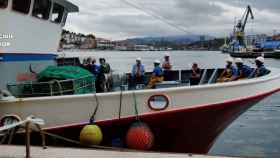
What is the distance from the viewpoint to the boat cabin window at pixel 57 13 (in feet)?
34.2

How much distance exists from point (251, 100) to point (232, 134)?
24.3 feet

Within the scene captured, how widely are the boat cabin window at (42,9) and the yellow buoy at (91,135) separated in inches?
125

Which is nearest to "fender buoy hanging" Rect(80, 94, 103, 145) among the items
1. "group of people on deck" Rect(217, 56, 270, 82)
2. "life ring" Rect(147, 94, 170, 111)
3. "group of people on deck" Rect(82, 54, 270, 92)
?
"life ring" Rect(147, 94, 170, 111)

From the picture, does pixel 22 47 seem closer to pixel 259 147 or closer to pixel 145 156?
pixel 145 156

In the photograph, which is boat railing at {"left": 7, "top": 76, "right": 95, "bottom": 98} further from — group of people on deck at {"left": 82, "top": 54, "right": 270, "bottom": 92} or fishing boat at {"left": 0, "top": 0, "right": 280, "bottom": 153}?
group of people on deck at {"left": 82, "top": 54, "right": 270, "bottom": 92}

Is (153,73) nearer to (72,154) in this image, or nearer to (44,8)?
(44,8)

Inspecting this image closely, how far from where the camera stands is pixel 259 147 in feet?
44.8

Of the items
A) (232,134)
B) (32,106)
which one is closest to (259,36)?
(232,134)

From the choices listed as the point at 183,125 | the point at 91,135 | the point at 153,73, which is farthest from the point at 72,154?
the point at 153,73

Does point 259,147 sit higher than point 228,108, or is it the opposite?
point 228,108

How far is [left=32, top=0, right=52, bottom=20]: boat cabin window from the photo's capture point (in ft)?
30.6

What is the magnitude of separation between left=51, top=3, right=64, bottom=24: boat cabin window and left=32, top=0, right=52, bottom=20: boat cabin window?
1.17 ft

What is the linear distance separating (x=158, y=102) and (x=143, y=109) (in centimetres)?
30

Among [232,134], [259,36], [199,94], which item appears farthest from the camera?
[259,36]
